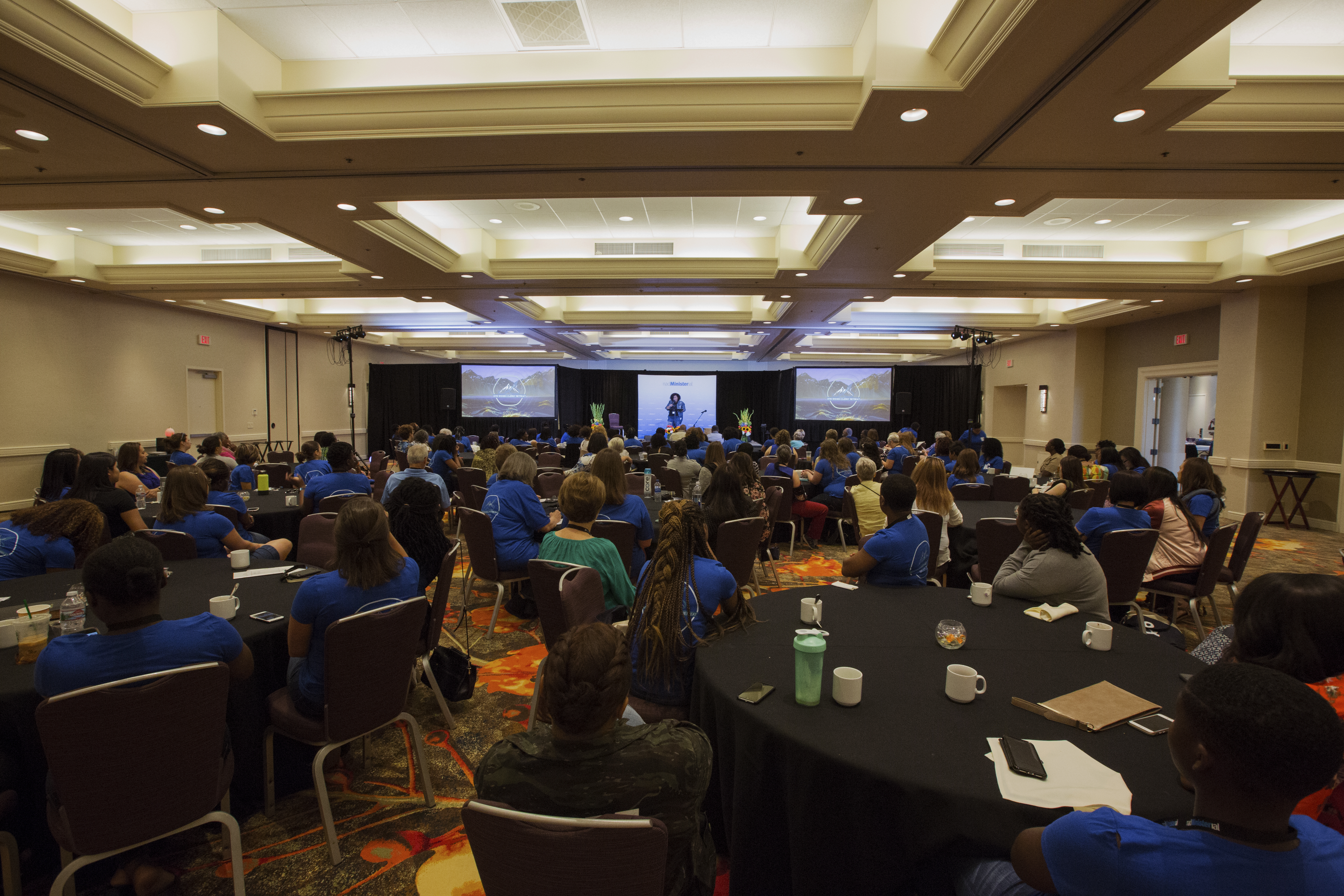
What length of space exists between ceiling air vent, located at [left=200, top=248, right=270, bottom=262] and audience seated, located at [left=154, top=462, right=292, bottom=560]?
6350 millimetres

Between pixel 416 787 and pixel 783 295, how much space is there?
26.2 feet

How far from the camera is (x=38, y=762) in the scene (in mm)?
1892

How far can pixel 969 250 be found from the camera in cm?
812

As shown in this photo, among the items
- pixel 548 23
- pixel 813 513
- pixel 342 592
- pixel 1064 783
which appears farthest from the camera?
pixel 813 513

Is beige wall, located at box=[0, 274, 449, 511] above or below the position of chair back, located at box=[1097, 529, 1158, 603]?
above

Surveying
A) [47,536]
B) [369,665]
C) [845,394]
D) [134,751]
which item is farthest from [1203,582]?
[845,394]

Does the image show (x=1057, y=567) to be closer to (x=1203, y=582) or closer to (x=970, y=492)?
(x=1203, y=582)

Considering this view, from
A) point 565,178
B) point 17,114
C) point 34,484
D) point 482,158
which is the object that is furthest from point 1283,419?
point 34,484

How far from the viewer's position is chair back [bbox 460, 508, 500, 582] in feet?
13.4

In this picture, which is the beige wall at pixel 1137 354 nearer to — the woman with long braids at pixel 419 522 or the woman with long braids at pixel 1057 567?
the woman with long braids at pixel 1057 567

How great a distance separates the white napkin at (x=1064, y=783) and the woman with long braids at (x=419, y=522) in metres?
2.82

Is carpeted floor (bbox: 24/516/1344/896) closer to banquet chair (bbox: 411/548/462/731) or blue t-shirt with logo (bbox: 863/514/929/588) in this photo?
banquet chair (bbox: 411/548/462/731)

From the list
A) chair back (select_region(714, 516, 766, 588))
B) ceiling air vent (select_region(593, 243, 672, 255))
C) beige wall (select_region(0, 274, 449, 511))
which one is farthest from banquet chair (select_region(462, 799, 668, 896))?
beige wall (select_region(0, 274, 449, 511))

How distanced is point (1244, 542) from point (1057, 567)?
8.79ft
